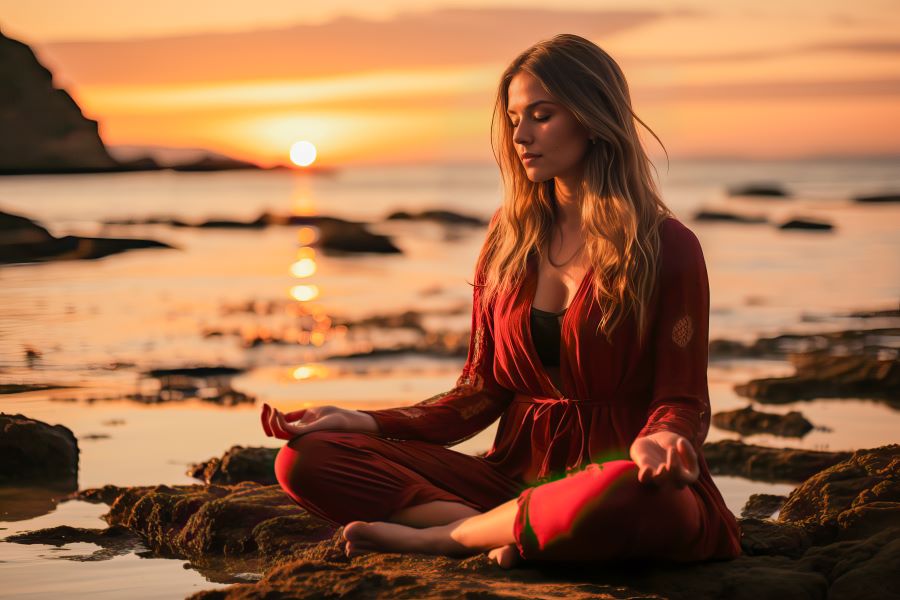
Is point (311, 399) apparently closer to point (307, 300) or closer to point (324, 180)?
point (307, 300)

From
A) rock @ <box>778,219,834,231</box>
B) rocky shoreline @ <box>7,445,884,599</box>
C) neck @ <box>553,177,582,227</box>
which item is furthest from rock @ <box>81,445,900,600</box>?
rock @ <box>778,219,834,231</box>

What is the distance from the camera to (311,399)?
337 inches

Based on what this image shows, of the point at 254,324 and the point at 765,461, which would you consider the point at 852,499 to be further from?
the point at 254,324

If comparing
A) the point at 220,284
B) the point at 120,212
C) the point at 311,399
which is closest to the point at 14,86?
the point at 120,212

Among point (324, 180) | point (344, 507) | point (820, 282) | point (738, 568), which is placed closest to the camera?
point (738, 568)

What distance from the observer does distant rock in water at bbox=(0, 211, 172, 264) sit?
20.9 meters

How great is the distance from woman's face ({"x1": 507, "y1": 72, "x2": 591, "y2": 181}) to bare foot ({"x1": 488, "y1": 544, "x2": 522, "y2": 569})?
1.30 metres

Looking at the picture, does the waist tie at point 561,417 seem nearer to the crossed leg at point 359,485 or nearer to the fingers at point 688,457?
the crossed leg at point 359,485

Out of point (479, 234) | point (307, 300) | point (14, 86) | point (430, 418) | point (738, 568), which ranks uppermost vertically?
point (14, 86)

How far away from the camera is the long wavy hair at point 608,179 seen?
4.30 meters

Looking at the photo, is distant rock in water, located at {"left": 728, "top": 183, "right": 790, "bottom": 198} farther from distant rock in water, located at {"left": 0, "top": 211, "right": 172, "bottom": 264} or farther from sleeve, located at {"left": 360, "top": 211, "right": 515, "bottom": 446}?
sleeve, located at {"left": 360, "top": 211, "right": 515, "bottom": 446}

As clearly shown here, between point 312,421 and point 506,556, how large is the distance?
0.94 m

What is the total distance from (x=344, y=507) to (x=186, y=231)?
89.3ft

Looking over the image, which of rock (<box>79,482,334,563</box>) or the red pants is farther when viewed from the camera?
rock (<box>79,482,334,563</box>)
